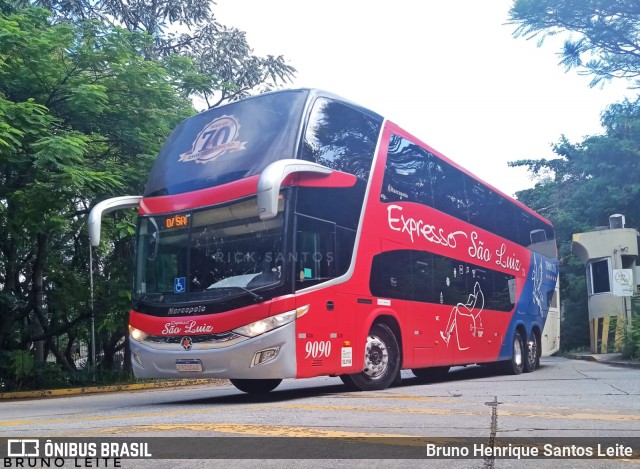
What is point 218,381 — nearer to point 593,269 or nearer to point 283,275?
point 283,275

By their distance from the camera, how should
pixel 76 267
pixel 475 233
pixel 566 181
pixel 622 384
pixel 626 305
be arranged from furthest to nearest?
pixel 566 181, pixel 626 305, pixel 76 267, pixel 475 233, pixel 622 384

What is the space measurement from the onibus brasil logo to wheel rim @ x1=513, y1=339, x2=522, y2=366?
9.48 meters

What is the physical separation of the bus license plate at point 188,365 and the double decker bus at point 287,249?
13 mm

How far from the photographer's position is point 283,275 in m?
8.96

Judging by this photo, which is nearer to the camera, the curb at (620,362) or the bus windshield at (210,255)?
the bus windshield at (210,255)

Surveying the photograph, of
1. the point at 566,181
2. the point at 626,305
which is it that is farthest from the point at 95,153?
the point at 566,181

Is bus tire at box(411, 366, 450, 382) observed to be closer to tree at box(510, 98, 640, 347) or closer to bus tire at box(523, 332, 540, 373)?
bus tire at box(523, 332, 540, 373)

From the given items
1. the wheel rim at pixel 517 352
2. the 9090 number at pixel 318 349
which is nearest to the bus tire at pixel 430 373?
the wheel rim at pixel 517 352

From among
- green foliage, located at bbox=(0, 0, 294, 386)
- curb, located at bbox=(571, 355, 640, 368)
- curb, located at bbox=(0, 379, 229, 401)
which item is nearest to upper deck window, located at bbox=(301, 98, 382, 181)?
green foliage, located at bbox=(0, 0, 294, 386)

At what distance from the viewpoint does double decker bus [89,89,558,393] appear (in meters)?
8.95

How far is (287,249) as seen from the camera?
898 cm

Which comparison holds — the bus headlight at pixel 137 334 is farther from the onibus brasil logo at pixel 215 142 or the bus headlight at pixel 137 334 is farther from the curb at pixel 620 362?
the curb at pixel 620 362

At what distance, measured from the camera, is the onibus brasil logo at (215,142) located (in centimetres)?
1002

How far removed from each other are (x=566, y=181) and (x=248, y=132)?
30047mm
